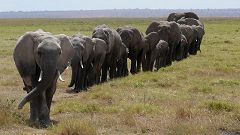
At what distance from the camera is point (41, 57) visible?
9.27 meters

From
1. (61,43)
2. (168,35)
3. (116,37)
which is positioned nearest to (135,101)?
(61,43)

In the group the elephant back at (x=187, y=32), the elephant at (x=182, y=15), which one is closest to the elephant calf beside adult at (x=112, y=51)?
the elephant back at (x=187, y=32)

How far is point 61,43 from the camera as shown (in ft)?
34.0

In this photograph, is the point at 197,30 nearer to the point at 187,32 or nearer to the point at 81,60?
the point at 187,32

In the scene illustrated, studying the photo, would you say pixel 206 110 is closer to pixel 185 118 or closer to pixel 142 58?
pixel 185 118

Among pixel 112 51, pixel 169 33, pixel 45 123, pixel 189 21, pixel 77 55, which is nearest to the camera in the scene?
pixel 45 123

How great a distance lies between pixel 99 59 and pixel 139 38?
4.12 meters

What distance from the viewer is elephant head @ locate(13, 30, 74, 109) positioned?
9.21 m

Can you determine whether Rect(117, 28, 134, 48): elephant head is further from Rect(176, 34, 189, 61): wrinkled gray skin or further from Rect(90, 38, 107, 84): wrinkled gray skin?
Rect(176, 34, 189, 61): wrinkled gray skin

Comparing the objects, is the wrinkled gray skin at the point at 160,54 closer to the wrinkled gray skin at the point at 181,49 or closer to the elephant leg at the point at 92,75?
the wrinkled gray skin at the point at 181,49

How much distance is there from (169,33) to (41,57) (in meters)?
15.7

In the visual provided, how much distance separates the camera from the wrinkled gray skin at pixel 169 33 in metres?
24.1

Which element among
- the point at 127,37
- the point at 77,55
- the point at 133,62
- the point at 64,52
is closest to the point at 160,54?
the point at 133,62

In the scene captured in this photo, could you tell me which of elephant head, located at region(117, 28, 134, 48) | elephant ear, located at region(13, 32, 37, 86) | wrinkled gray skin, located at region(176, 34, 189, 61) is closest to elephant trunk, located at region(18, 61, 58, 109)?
elephant ear, located at region(13, 32, 37, 86)
